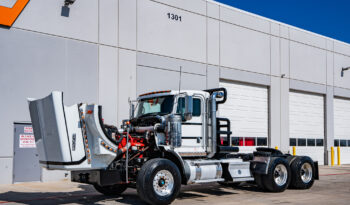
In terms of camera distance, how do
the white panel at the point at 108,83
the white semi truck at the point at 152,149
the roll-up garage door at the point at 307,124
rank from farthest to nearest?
the roll-up garage door at the point at 307,124 → the white panel at the point at 108,83 → the white semi truck at the point at 152,149

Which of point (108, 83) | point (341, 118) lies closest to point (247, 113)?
point (108, 83)

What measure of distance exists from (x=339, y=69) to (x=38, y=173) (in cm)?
2111

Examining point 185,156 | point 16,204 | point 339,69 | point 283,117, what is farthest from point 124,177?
point 339,69

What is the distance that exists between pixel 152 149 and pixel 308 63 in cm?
1821

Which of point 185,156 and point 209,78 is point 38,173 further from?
point 209,78

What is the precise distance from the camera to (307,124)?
26.3 metres

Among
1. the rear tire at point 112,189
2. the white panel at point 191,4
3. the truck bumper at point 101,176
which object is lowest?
the rear tire at point 112,189

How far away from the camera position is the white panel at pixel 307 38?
84.7ft

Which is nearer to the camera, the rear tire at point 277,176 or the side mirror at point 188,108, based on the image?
the side mirror at point 188,108

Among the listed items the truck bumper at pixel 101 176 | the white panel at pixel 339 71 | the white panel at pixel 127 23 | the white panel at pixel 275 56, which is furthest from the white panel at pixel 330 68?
the truck bumper at pixel 101 176

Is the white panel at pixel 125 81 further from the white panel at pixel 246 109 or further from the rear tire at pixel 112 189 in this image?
the rear tire at pixel 112 189

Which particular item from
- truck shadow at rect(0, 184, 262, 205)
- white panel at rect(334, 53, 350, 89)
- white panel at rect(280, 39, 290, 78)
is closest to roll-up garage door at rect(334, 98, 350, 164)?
white panel at rect(334, 53, 350, 89)

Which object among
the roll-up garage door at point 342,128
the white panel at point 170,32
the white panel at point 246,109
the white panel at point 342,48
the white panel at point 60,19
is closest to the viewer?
the white panel at point 60,19

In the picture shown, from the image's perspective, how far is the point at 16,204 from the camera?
10828 millimetres
